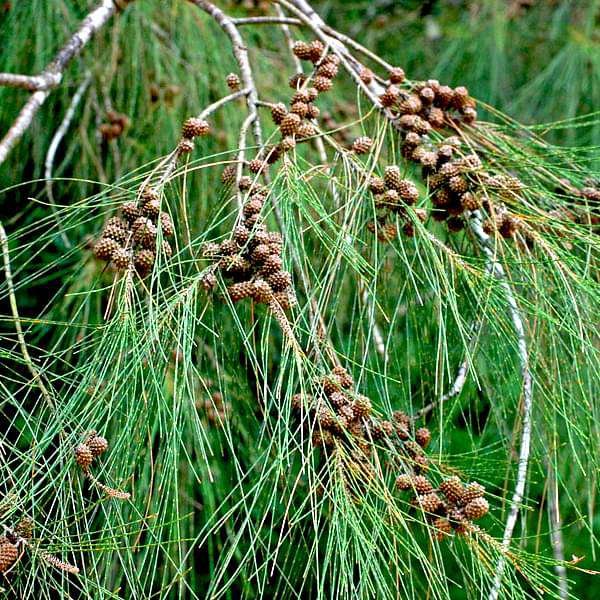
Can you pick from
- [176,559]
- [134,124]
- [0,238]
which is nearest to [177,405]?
[0,238]

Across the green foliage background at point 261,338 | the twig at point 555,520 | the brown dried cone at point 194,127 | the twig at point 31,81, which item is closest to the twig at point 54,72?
the twig at point 31,81

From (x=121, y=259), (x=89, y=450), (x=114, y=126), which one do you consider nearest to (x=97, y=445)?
(x=89, y=450)

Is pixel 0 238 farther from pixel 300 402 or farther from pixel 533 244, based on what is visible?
pixel 533 244

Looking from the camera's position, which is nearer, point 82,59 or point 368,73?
point 368,73

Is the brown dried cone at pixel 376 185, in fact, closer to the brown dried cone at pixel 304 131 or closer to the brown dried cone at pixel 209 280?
the brown dried cone at pixel 304 131

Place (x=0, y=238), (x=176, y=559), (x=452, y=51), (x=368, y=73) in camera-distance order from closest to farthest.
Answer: (x=0, y=238), (x=368, y=73), (x=176, y=559), (x=452, y=51)
